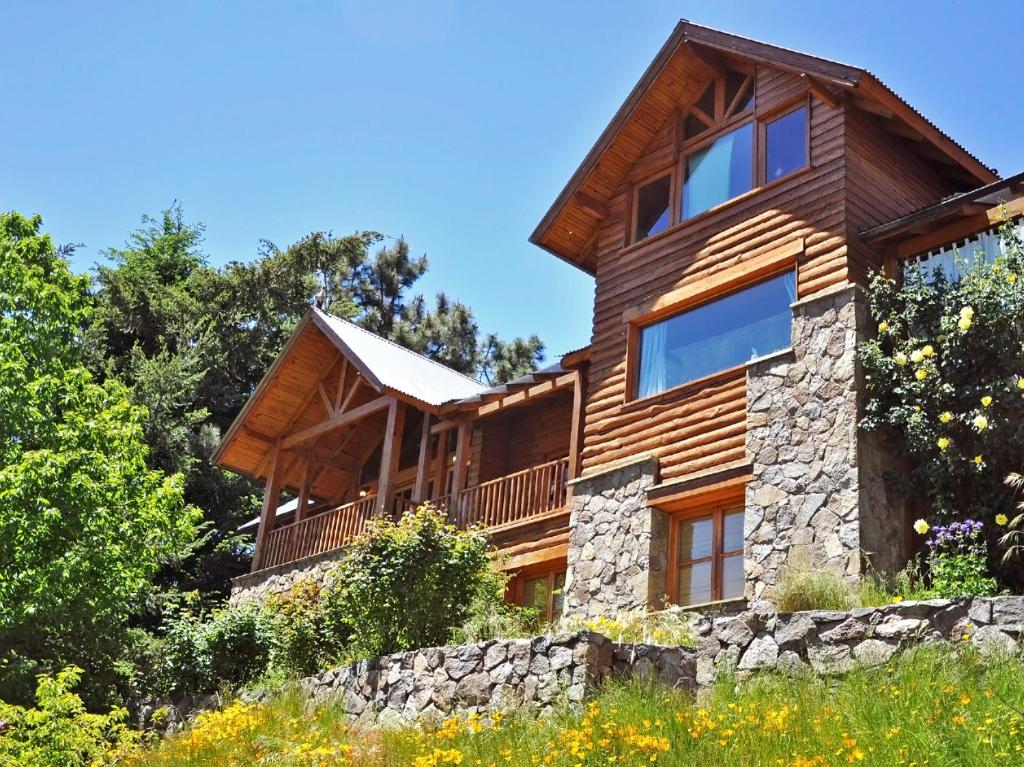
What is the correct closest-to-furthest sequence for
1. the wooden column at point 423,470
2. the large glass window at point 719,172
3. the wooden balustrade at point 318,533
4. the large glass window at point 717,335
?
the large glass window at point 717,335 < the large glass window at point 719,172 < the wooden column at point 423,470 < the wooden balustrade at point 318,533

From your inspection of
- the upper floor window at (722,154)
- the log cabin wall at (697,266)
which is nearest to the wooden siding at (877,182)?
the log cabin wall at (697,266)

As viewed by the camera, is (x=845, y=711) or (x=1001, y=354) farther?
(x=1001, y=354)

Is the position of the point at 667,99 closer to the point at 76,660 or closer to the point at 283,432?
the point at 283,432

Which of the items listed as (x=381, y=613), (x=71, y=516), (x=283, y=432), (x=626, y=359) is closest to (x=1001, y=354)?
(x=626, y=359)

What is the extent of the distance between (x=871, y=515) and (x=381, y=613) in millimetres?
5857

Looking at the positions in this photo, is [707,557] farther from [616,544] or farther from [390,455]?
[390,455]

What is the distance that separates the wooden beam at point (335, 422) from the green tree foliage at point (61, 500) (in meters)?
3.47

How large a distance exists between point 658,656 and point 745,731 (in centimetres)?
250

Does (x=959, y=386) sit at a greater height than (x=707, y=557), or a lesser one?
greater

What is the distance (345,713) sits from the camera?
1349cm

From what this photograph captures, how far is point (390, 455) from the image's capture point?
2064 cm

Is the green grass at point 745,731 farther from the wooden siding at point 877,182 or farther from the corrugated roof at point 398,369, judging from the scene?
the corrugated roof at point 398,369

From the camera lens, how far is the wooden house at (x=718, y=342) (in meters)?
14.5

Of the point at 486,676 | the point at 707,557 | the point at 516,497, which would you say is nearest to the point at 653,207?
the point at 516,497
